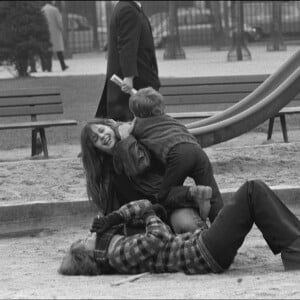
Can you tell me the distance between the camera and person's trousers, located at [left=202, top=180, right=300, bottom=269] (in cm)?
655

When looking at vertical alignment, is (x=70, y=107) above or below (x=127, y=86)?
below

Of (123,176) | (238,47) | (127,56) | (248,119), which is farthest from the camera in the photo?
(238,47)

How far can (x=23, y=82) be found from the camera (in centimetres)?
2008

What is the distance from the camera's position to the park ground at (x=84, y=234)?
6152 millimetres

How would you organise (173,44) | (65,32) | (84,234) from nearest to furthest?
(84,234)
(173,44)
(65,32)

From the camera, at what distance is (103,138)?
695cm

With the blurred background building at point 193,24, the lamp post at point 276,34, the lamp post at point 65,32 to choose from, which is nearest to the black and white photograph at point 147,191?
the lamp post at point 276,34

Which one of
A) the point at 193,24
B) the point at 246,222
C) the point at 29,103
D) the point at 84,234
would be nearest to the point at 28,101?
the point at 29,103

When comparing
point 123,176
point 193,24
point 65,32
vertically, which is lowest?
point 193,24

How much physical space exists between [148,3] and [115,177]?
34289mm

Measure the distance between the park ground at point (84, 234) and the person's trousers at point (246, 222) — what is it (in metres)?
0.18

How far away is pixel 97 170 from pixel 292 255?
1.29m

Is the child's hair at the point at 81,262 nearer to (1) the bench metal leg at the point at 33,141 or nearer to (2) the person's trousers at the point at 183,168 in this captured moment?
(2) the person's trousers at the point at 183,168

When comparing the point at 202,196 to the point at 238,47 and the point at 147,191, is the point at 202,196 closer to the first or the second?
the point at 147,191
